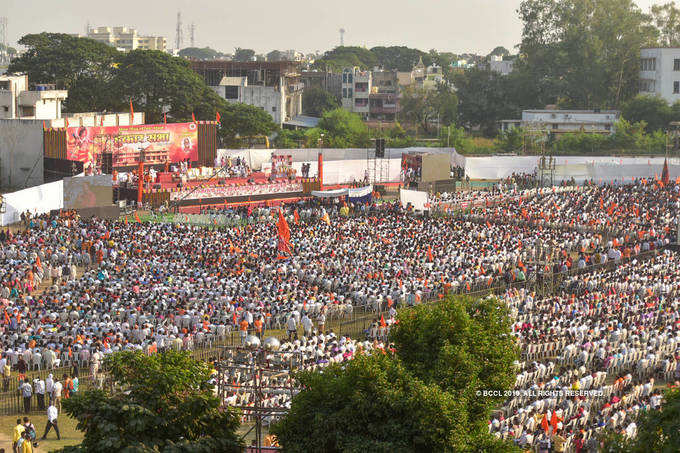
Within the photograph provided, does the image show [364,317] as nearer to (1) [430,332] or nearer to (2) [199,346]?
(2) [199,346]

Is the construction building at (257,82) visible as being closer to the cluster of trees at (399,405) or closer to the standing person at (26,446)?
the standing person at (26,446)

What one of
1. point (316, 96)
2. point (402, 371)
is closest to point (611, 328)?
point (402, 371)

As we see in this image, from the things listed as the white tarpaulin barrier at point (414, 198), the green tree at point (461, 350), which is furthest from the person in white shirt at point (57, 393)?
the white tarpaulin barrier at point (414, 198)

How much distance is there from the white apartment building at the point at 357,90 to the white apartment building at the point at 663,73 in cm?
2984

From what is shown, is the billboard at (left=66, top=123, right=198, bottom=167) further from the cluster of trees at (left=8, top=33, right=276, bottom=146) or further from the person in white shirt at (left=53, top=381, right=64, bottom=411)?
the person in white shirt at (left=53, top=381, right=64, bottom=411)

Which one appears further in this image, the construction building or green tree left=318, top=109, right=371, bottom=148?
the construction building

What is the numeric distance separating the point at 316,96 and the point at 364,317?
72998 mm

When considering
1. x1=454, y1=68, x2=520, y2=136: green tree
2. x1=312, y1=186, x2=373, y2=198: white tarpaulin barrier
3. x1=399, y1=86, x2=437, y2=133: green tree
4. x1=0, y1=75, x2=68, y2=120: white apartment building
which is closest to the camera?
x1=312, y1=186, x2=373, y2=198: white tarpaulin barrier

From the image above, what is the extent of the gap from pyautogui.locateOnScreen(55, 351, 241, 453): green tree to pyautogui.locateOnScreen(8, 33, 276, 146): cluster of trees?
187 feet

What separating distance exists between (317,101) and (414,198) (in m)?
53.0

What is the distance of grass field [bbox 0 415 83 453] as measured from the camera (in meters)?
22.3

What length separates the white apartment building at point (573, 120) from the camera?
8344cm

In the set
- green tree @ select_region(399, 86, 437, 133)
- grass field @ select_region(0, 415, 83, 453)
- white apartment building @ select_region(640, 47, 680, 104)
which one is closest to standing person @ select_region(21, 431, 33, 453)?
grass field @ select_region(0, 415, 83, 453)

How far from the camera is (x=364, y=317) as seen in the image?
32688 mm
